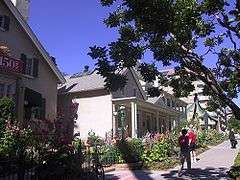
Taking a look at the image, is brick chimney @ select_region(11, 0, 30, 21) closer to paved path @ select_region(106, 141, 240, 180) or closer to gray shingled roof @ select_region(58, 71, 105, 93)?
gray shingled roof @ select_region(58, 71, 105, 93)

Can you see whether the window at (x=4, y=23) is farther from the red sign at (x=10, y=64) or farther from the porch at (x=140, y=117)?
the porch at (x=140, y=117)

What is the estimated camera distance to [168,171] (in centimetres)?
1766

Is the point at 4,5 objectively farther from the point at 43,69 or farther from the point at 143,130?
the point at 143,130

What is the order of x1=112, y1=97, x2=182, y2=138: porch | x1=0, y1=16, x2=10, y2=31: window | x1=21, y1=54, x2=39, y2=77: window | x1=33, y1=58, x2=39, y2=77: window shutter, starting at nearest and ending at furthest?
x1=0, y1=16, x2=10, y2=31: window, x1=21, y1=54, x2=39, y2=77: window, x1=33, y1=58, x2=39, y2=77: window shutter, x1=112, y1=97, x2=182, y2=138: porch

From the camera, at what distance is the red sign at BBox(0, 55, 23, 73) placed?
21530 mm

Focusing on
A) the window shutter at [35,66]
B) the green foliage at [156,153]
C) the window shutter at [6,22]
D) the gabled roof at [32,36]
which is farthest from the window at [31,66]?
the green foliage at [156,153]

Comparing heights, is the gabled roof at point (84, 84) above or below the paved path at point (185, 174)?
above

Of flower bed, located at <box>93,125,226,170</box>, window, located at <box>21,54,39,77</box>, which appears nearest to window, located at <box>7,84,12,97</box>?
window, located at <box>21,54,39,77</box>

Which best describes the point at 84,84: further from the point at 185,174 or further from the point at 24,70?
the point at 185,174

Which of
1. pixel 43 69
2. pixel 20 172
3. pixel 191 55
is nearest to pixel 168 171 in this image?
pixel 191 55

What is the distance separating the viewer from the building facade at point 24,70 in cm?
2350

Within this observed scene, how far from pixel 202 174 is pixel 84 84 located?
19789 mm

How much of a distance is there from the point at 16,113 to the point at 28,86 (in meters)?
2.72

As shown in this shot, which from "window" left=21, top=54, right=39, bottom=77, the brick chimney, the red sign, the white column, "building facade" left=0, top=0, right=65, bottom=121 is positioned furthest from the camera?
the brick chimney
